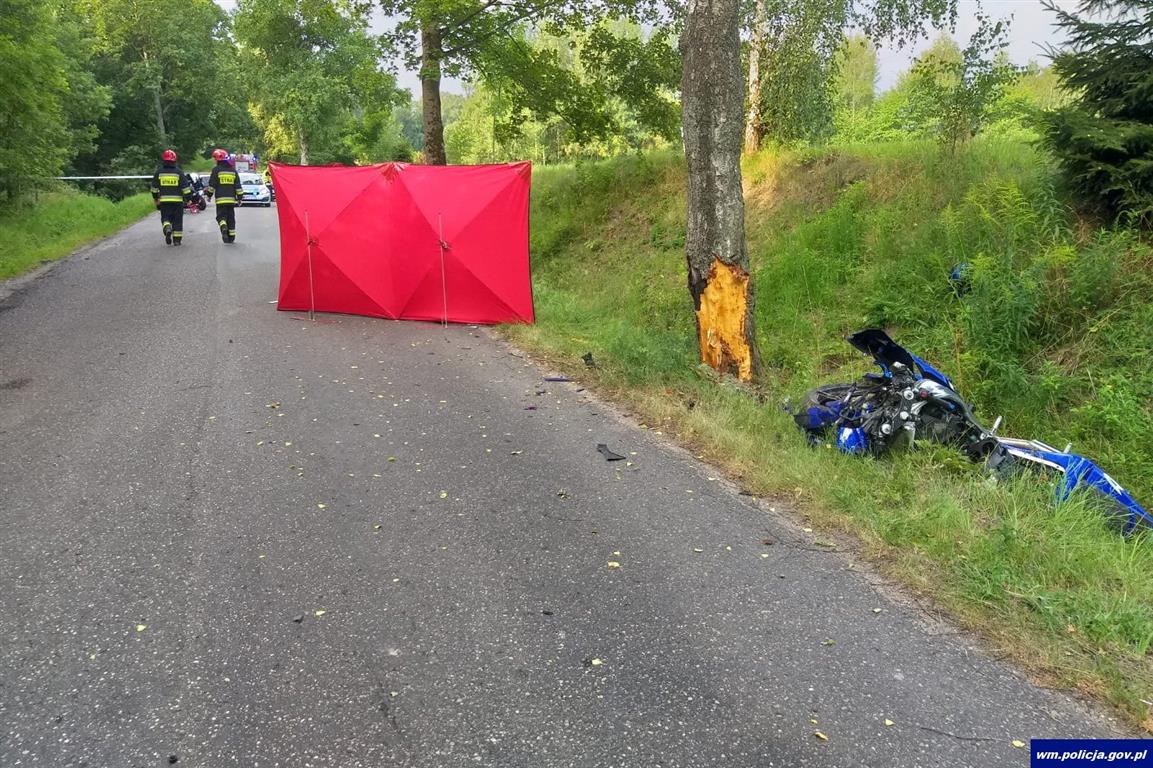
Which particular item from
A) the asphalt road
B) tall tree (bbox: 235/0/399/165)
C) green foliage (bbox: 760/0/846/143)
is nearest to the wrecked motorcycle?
the asphalt road

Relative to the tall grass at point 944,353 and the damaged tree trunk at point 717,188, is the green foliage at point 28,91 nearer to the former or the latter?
the tall grass at point 944,353

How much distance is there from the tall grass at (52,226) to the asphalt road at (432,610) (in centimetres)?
939

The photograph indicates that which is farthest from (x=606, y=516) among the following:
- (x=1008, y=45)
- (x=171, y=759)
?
(x=1008, y=45)

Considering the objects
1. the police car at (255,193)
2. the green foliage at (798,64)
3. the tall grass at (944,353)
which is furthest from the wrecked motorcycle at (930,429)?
the police car at (255,193)

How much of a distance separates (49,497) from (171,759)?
2.70 metres

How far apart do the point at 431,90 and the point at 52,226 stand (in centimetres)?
987

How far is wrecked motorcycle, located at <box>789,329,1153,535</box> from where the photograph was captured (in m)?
4.65

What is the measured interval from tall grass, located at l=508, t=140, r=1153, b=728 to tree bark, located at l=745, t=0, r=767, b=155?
1.37 meters

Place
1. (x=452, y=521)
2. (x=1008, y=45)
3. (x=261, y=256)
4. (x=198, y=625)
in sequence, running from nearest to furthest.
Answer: (x=198, y=625) < (x=452, y=521) < (x=1008, y=45) < (x=261, y=256)

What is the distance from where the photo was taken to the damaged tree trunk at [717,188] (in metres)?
6.62

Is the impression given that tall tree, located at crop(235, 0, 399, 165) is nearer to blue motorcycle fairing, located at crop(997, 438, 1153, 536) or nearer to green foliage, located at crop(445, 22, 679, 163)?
green foliage, located at crop(445, 22, 679, 163)

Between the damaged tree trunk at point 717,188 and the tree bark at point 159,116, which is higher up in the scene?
the tree bark at point 159,116

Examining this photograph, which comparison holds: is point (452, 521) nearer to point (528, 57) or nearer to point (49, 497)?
point (49, 497)

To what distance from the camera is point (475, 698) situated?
284 cm
